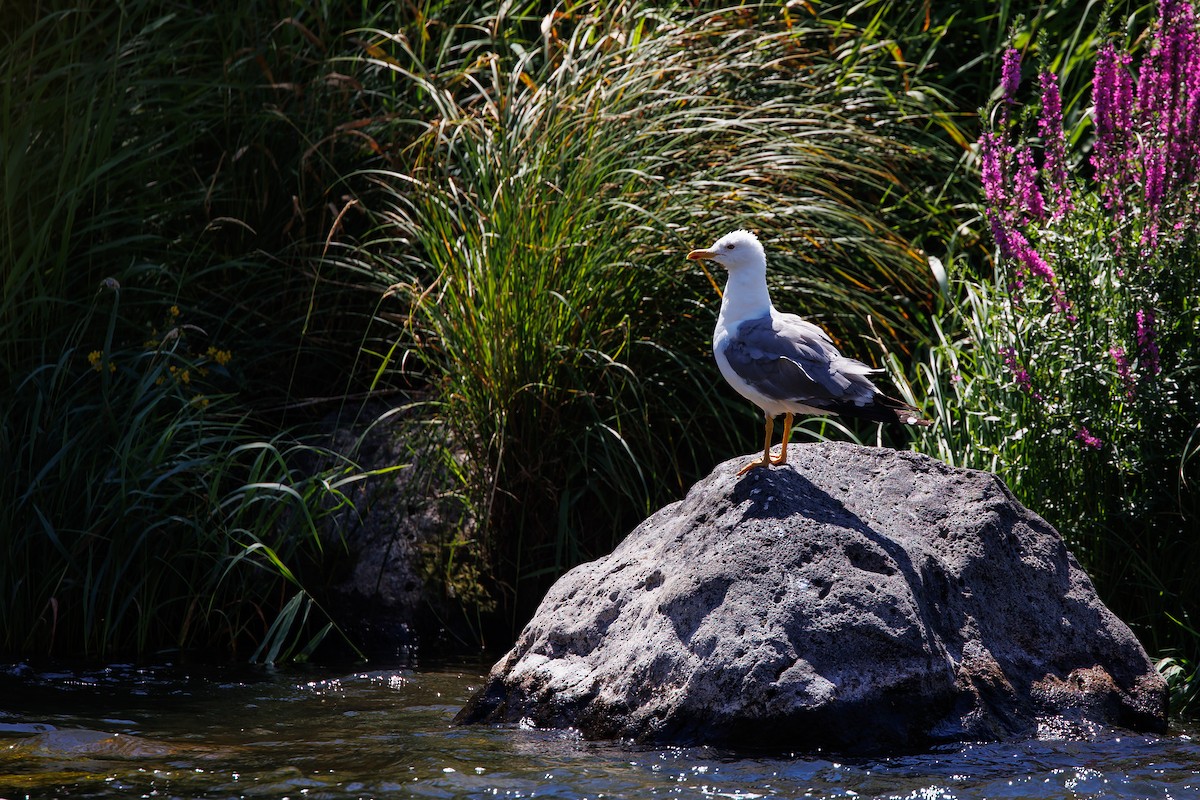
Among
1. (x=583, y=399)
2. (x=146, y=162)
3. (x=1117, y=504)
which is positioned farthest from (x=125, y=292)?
(x=1117, y=504)

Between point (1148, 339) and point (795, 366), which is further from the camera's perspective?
point (1148, 339)

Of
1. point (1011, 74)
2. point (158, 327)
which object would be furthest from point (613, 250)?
point (158, 327)

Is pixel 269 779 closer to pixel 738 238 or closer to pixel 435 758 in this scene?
pixel 435 758

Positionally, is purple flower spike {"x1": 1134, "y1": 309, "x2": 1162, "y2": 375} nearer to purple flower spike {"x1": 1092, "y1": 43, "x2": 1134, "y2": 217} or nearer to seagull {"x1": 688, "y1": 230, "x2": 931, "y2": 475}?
purple flower spike {"x1": 1092, "y1": 43, "x2": 1134, "y2": 217}

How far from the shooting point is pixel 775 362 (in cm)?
362

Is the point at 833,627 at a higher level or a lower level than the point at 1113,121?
lower

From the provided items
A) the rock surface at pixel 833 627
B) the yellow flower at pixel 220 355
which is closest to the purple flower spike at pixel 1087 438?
the rock surface at pixel 833 627

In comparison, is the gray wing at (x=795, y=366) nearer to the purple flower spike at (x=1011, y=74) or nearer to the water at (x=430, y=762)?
the water at (x=430, y=762)

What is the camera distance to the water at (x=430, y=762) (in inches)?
123

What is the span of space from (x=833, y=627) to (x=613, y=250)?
2.15m

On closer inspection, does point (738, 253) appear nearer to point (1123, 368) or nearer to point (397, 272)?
point (1123, 368)

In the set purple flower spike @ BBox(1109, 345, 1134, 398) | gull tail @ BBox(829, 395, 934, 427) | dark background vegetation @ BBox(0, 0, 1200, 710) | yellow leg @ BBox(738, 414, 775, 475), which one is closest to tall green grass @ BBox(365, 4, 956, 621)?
dark background vegetation @ BBox(0, 0, 1200, 710)

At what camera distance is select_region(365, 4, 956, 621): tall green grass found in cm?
501

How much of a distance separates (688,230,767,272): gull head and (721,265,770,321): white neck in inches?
0.6
